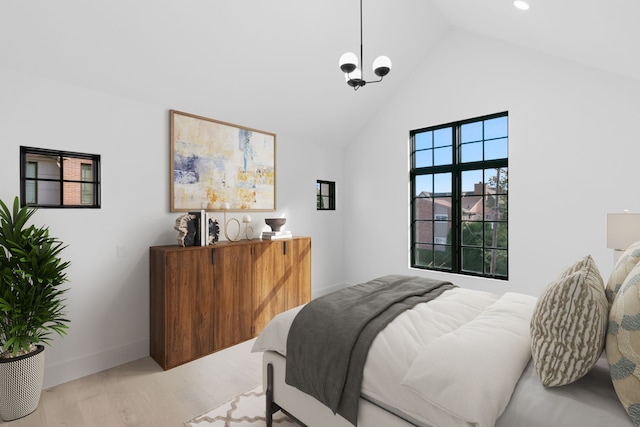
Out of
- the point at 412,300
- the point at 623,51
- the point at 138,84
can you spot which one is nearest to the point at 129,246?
the point at 138,84

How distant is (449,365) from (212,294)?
90.6 inches

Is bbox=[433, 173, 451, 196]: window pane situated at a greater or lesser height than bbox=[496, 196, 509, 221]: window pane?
greater

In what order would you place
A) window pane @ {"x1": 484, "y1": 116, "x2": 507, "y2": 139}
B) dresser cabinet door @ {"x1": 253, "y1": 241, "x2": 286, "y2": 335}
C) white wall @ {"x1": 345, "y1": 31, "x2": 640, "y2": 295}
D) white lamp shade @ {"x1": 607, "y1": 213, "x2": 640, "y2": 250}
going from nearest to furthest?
white lamp shade @ {"x1": 607, "y1": 213, "x2": 640, "y2": 250} < white wall @ {"x1": 345, "y1": 31, "x2": 640, "y2": 295} < dresser cabinet door @ {"x1": 253, "y1": 241, "x2": 286, "y2": 335} < window pane @ {"x1": 484, "y1": 116, "x2": 507, "y2": 139}

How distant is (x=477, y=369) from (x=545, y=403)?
223 mm

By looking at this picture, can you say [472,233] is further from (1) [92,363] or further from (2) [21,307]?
(2) [21,307]

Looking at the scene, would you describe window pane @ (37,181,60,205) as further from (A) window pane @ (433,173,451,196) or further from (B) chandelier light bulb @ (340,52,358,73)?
(A) window pane @ (433,173,451,196)

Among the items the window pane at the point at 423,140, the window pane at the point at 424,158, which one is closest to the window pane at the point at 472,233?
the window pane at the point at 424,158

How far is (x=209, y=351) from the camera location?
2.98m

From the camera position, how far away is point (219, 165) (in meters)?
3.47

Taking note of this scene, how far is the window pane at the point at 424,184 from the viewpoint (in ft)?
14.2

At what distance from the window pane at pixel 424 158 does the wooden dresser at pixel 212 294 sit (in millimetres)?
2149

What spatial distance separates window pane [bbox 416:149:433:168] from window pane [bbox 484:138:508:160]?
69 cm

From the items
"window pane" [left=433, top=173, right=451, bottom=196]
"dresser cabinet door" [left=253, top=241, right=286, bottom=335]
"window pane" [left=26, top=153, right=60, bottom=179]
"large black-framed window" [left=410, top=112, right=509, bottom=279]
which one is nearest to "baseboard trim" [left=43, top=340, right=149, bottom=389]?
"dresser cabinet door" [left=253, top=241, right=286, bottom=335]

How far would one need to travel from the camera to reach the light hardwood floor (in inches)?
81.5
